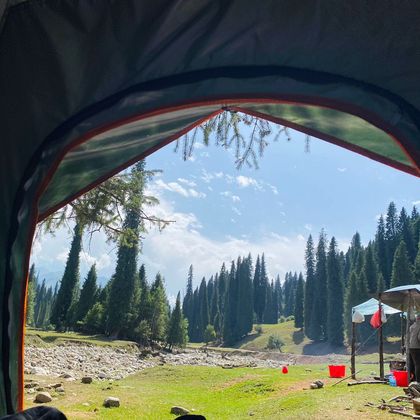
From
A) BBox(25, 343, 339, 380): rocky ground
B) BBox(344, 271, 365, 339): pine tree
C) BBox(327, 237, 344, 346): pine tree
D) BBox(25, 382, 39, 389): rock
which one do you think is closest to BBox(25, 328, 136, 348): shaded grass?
BBox(25, 343, 339, 380): rocky ground

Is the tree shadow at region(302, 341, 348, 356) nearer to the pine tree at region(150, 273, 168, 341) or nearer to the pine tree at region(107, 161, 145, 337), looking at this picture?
the pine tree at region(150, 273, 168, 341)

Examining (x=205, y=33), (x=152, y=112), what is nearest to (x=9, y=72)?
(x=152, y=112)

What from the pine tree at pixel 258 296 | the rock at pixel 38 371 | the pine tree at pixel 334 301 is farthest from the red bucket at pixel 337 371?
the pine tree at pixel 258 296

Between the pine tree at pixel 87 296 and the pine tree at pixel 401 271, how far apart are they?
2968 cm

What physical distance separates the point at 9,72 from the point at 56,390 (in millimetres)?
12495

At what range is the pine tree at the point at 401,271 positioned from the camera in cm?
4316

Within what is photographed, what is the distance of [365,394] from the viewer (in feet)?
30.9

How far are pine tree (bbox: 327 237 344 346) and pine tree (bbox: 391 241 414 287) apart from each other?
Answer: 384 inches

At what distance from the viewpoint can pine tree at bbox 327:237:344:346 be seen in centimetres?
5029

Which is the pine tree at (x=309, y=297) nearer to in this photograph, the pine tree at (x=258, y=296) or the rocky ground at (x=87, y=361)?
the pine tree at (x=258, y=296)

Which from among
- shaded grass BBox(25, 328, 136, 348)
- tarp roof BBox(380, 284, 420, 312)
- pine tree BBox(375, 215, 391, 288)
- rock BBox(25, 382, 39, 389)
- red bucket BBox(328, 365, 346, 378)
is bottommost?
rock BBox(25, 382, 39, 389)

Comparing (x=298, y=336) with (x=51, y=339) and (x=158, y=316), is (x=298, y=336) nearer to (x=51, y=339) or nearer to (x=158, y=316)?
(x=158, y=316)

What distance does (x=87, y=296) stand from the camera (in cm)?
4119

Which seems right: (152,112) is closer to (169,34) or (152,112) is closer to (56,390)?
(169,34)
